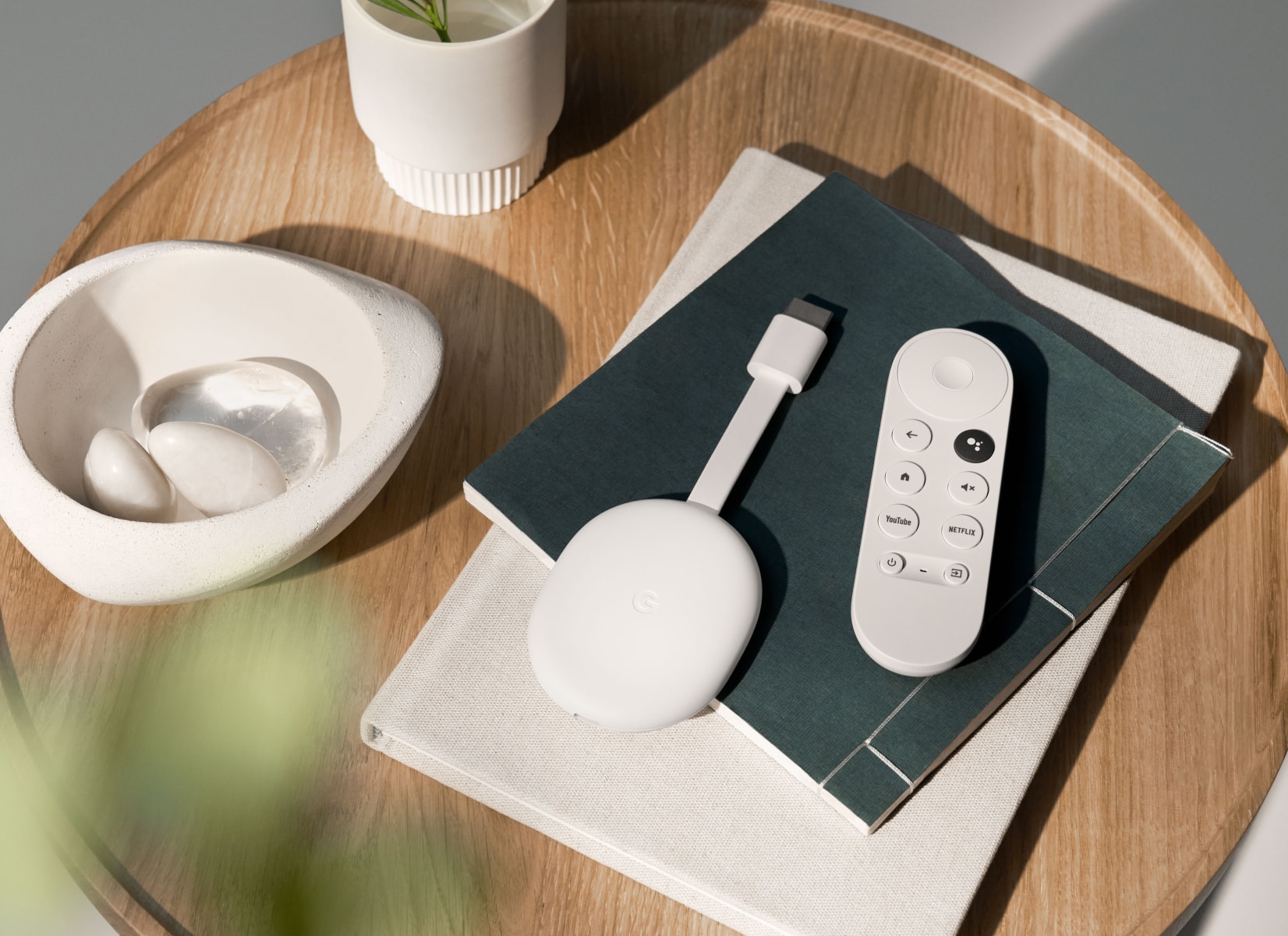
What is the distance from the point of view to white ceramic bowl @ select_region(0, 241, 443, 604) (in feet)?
1.58

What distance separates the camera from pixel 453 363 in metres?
0.64

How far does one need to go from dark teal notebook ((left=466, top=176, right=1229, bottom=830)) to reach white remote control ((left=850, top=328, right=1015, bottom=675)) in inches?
0.7

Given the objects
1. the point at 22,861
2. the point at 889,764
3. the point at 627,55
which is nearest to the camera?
the point at 889,764

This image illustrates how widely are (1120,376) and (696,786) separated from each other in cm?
31

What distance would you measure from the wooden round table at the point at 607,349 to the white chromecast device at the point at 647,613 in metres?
0.09

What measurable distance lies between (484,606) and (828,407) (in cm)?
19

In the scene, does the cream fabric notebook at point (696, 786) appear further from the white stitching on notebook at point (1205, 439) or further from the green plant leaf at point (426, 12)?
the green plant leaf at point (426, 12)

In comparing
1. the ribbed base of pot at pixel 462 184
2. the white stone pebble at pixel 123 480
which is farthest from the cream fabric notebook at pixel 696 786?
the ribbed base of pot at pixel 462 184

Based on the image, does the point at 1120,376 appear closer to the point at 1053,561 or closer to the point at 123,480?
the point at 1053,561

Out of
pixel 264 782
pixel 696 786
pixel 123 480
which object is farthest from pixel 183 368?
pixel 696 786

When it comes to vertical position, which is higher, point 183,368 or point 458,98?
point 458,98

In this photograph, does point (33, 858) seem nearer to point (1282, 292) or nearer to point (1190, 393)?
point (1190, 393)

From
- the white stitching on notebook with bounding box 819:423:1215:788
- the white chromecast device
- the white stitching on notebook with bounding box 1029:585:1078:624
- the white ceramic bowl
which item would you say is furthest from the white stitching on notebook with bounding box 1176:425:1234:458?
the white ceramic bowl

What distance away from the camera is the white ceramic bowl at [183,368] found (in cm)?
48
